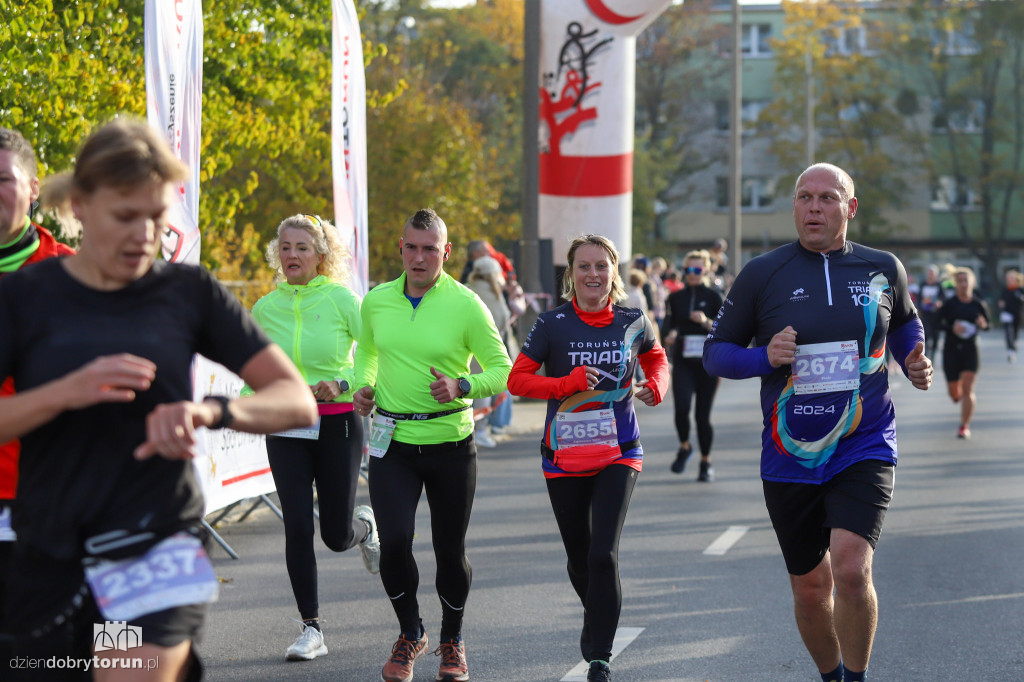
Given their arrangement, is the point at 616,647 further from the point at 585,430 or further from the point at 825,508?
the point at 825,508

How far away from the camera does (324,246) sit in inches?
258

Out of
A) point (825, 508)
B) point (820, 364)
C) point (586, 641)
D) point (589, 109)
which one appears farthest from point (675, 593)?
point (589, 109)

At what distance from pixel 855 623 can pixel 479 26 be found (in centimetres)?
4380

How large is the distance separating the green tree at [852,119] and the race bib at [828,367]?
54842 millimetres

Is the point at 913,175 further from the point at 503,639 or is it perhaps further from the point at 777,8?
the point at 503,639

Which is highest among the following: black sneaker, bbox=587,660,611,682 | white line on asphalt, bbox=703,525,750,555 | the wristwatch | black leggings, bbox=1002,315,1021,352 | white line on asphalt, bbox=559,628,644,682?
the wristwatch

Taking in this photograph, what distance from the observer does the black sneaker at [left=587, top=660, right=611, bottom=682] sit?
542 cm

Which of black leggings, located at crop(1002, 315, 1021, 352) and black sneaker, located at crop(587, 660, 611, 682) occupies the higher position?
black sneaker, located at crop(587, 660, 611, 682)

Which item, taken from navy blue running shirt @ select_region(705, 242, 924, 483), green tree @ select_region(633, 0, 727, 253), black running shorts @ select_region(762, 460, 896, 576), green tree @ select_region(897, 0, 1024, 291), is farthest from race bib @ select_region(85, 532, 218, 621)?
green tree @ select_region(897, 0, 1024, 291)

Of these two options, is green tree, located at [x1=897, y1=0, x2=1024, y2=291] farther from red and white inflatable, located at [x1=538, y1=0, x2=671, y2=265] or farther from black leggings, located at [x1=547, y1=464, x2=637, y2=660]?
black leggings, located at [x1=547, y1=464, x2=637, y2=660]

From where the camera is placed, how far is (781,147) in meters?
60.0

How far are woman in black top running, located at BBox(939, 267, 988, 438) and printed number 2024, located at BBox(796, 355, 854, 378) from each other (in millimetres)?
11163

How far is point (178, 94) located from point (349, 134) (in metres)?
2.75

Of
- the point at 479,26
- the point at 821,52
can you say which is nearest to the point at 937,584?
the point at 479,26
